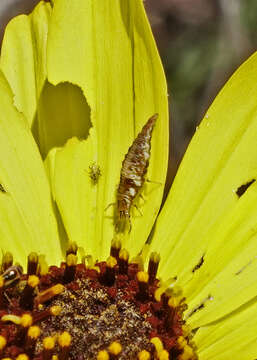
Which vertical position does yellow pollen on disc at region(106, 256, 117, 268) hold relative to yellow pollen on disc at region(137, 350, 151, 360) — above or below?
above

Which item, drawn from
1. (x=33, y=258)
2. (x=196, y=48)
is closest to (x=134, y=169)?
(x=33, y=258)

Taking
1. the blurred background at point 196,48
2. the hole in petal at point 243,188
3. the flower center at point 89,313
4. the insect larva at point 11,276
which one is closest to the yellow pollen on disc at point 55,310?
the flower center at point 89,313

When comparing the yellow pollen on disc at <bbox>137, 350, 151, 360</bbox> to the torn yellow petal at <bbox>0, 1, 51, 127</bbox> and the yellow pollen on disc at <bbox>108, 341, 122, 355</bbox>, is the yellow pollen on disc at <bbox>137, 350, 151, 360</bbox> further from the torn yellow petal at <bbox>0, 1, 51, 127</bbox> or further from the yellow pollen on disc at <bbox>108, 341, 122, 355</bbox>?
the torn yellow petal at <bbox>0, 1, 51, 127</bbox>

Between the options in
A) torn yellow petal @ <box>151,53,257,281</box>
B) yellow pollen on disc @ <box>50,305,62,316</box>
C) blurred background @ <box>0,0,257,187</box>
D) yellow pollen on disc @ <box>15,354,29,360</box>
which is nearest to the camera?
yellow pollen on disc @ <box>15,354,29,360</box>

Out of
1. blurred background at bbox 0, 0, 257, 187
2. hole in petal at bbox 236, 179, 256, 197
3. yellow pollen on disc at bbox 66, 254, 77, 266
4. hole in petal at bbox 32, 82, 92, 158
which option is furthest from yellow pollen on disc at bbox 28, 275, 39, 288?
blurred background at bbox 0, 0, 257, 187

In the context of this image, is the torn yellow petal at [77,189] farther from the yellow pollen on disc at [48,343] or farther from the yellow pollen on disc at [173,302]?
the yellow pollen on disc at [48,343]

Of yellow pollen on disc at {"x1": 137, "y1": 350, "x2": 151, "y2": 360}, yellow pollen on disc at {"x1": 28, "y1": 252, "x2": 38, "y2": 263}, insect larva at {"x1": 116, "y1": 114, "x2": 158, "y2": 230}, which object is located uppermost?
insect larva at {"x1": 116, "y1": 114, "x2": 158, "y2": 230}
